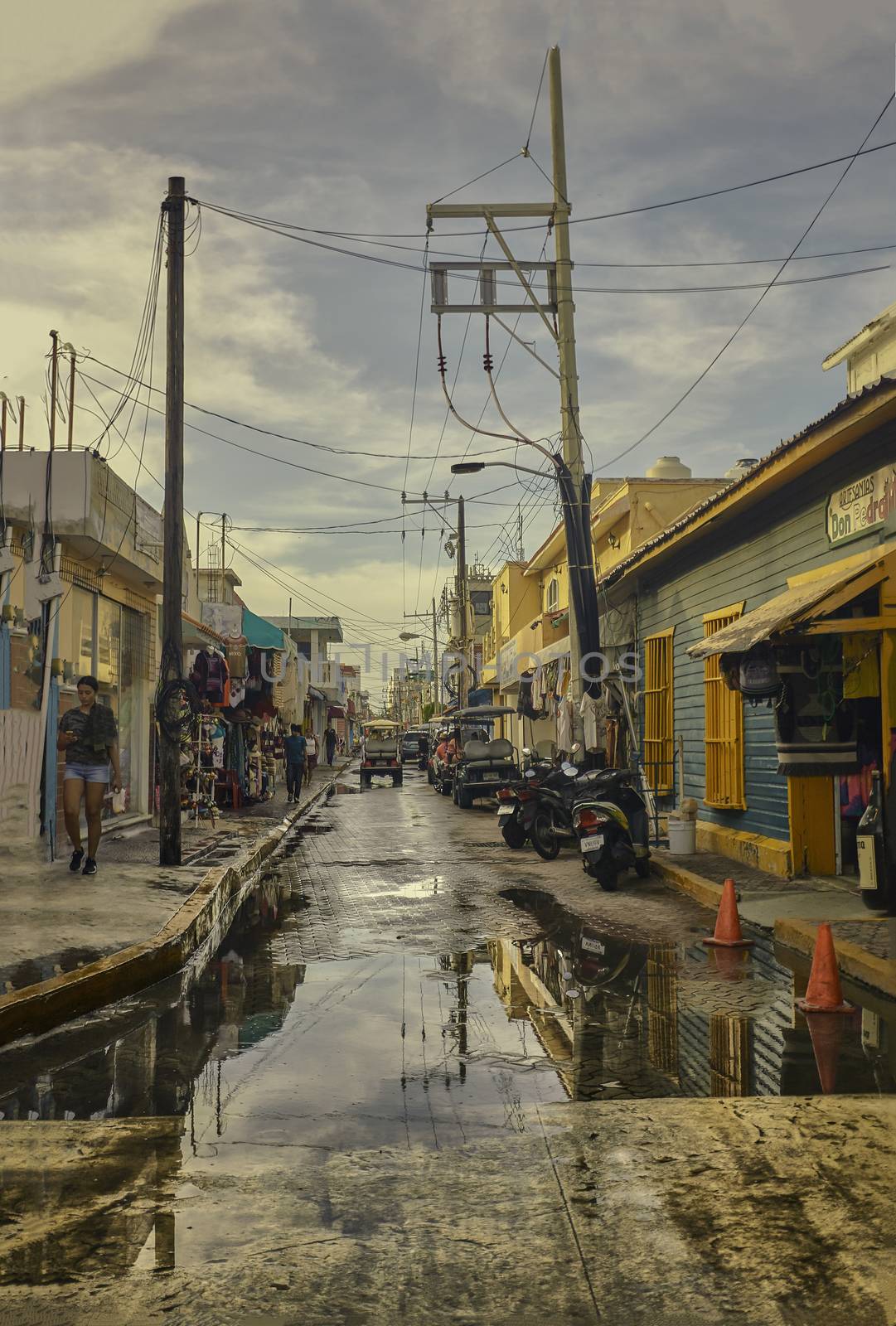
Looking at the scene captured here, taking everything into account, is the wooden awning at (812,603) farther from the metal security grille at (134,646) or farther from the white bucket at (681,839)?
the metal security grille at (134,646)

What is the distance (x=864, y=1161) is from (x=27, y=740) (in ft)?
35.6

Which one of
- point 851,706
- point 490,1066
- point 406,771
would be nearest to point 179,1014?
point 490,1066

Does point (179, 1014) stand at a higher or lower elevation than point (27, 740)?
lower

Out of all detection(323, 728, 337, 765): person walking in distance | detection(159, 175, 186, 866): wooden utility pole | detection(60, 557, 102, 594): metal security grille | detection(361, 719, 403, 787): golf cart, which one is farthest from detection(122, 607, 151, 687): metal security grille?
detection(323, 728, 337, 765): person walking in distance

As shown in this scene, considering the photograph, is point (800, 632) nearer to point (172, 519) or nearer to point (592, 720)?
point (172, 519)

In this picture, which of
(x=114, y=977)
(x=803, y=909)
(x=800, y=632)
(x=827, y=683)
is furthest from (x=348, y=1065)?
(x=827, y=683)

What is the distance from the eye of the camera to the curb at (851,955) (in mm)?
7344

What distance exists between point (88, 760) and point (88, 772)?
0.12 m

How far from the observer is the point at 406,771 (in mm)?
58406

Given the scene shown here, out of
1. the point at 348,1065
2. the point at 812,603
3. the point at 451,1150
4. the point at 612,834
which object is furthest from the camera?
the point at 612,834

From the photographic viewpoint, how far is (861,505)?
1094cm

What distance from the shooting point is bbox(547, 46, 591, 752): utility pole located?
59.7 ft

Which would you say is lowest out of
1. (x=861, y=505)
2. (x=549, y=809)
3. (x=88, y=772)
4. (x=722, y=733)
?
(x=549, y=809)

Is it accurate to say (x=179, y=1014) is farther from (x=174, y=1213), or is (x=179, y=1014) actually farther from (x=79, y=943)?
(x=174, y=1213)
